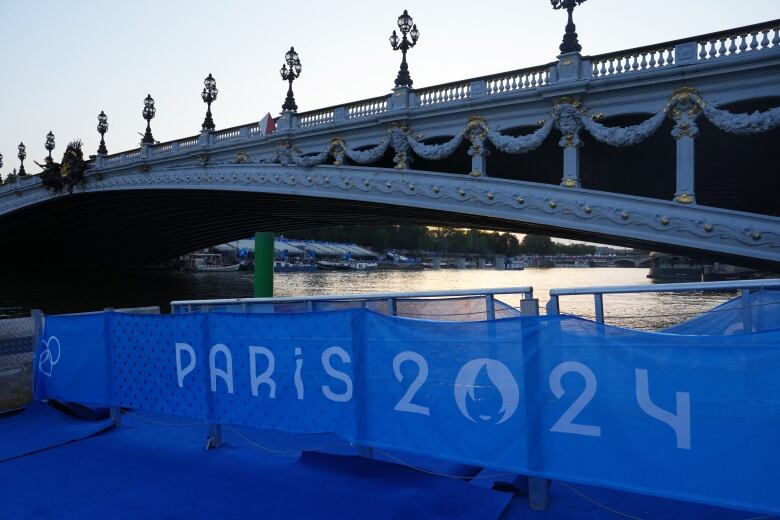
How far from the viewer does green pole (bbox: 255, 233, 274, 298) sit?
46.1 feet

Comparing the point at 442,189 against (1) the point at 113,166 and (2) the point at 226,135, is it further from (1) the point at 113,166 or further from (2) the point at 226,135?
(1) the point at 113,166

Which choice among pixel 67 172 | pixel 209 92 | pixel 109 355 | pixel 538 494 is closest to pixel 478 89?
pixel 109 355

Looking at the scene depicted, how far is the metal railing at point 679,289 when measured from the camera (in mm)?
3684

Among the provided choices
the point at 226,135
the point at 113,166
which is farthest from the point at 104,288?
the point at 226,135

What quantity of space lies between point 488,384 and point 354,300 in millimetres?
1875

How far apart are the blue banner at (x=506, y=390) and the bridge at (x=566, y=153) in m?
15.6

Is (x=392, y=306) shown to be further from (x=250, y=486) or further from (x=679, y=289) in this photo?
(x=679, y=289)

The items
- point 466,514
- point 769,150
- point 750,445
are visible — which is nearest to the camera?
point 750,445

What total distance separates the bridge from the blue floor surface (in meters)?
15.4

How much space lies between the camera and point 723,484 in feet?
11.4

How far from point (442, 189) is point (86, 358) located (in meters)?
18.3

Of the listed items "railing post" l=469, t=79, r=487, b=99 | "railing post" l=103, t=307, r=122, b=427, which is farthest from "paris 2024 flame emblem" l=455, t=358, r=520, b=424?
"railing post" l=469, t=79, r=487, b=99

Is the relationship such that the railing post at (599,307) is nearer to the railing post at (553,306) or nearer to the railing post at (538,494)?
the railing post at (553,306)

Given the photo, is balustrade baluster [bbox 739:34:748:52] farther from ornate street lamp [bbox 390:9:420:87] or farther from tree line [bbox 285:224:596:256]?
→ tree line [bbox 285:224:596:256]
